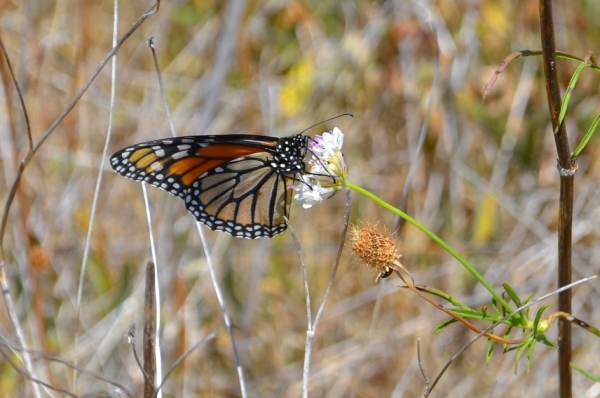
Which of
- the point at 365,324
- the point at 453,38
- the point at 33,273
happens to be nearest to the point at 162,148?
the point at 33,273

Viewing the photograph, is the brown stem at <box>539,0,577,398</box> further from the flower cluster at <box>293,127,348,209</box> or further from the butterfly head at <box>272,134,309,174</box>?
the butterfly head at <box>272,134,309,174</box>

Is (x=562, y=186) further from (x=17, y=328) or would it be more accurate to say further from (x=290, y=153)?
(x=17, y=328)

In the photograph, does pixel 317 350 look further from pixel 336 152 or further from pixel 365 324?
pixel 336 152

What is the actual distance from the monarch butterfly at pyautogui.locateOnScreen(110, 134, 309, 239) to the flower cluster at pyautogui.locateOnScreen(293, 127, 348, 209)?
46cm

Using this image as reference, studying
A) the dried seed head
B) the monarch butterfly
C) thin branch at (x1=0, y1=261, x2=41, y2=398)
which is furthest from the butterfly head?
thin branch at (x1=0, y1=261, x2=41, y2=398)

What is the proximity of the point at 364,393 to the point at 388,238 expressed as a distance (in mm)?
2368

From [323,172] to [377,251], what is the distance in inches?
12.2

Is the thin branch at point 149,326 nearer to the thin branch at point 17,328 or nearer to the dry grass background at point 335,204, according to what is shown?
the thin branch at point 17,328

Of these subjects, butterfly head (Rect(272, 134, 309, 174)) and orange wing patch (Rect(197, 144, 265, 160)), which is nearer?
butterfly head (Rect(272, 134, 309, 174))

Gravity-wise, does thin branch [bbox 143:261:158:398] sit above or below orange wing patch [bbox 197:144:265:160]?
below

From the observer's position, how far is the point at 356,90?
157 inches

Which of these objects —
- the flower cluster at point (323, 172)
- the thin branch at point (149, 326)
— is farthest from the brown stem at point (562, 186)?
the thin branch at point (149, 326)

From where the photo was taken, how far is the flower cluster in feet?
5.18

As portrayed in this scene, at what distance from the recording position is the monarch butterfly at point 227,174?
223cm
